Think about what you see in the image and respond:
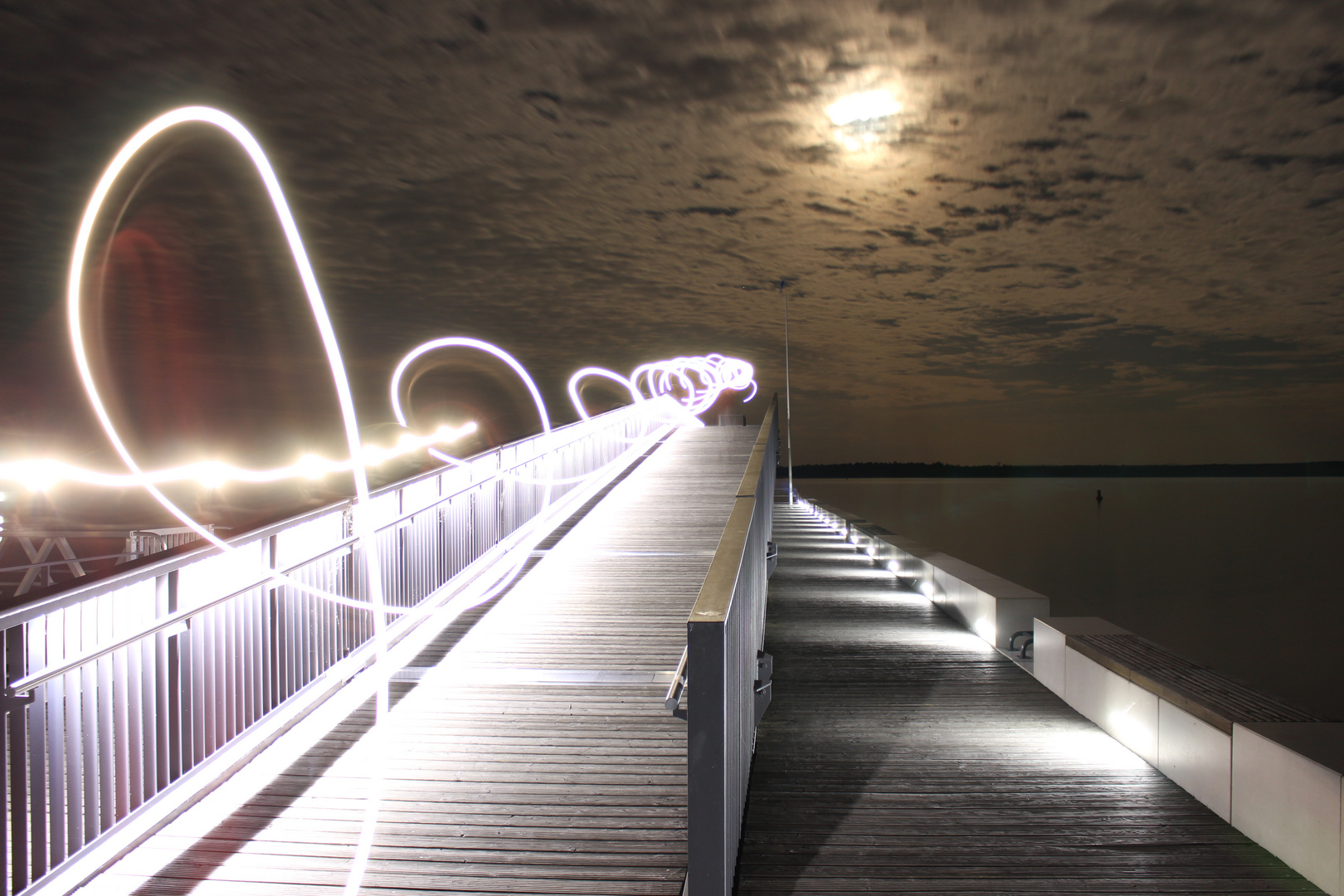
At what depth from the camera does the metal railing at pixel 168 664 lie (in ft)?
11.8

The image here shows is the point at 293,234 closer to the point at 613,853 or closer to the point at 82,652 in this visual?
the point at 82,652

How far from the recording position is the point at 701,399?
3142 cm

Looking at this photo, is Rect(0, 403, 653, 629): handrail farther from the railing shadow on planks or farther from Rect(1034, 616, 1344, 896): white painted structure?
Rect(1034, 616, 1344, 896): white painted structure

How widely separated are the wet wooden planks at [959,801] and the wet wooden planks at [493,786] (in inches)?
37.0

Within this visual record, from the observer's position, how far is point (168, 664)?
451cm

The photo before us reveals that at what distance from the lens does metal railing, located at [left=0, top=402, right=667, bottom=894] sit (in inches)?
141

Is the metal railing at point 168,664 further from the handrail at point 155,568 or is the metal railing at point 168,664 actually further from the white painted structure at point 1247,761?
the white painted structure at point 1247,761

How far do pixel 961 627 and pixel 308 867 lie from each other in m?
8.82

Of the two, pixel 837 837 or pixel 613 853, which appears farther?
pixel 837 837

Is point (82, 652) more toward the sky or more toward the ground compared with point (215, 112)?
more toward the ground

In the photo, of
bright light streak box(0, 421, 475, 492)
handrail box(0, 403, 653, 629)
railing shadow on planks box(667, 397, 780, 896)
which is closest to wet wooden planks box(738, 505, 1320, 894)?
railing shadow on planks box(667, 397, 780, 896)

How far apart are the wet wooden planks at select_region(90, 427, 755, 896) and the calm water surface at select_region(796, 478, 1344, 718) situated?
429 centimetres

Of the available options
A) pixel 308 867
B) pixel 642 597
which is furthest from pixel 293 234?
pixel 642 597

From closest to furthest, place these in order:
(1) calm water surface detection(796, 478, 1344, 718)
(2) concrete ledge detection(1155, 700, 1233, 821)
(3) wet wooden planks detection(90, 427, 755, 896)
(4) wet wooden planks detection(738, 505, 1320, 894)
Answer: (3) wet wooden planks detection(90, 427, 755, 896) → (4) wet wooden planks detection(738, 505, 1320, 894) → (2) concrete ledge detection(1155, 700, 1233, 821) → (1) calm water surface detection(796, 478, 1344, 718)
